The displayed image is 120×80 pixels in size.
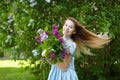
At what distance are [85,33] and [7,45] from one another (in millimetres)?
2010

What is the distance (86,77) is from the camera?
777 cm

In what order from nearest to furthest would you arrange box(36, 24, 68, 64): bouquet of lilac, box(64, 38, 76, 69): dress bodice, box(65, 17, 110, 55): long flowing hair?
box(36, 24, 68, 64): bouquet of lilac < box(64, 38, 76, 69): dress bodice < box(65, 17, 110, 55): long flowing hair

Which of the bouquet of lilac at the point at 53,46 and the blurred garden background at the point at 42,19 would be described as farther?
the blurred garden background at the point at 42,19

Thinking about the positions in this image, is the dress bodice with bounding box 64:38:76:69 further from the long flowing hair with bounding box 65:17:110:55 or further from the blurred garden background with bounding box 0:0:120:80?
the blurred garden background with bounding box 0:0:120:80

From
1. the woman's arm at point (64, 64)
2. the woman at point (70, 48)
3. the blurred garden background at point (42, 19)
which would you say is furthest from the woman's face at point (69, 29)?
the blurred garden background at point (42, 19)

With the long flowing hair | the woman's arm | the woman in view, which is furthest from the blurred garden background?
the woman's arm

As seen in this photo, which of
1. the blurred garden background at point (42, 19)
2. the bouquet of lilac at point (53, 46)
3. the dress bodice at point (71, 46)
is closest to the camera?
the bouquet of lilac at point (53, 46)

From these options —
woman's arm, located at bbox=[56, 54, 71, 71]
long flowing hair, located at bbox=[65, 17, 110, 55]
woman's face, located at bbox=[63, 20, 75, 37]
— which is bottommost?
woman's arm, located at bbox=[56, 54, 71, 71]

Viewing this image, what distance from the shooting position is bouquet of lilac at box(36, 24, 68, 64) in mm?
4531

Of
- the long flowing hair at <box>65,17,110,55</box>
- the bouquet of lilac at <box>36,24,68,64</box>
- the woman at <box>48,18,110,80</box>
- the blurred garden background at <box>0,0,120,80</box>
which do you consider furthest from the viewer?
the blurred garden background at <box>0,0,120,80</box>

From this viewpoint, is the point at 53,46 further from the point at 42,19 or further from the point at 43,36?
the point at 42,19

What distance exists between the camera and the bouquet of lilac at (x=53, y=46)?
4.53 meters

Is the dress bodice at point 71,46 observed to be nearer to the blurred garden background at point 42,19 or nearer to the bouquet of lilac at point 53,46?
the bouquet of lilac at point 53,46

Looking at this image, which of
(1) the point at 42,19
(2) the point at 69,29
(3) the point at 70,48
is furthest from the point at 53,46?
(1) the point at 42,19
